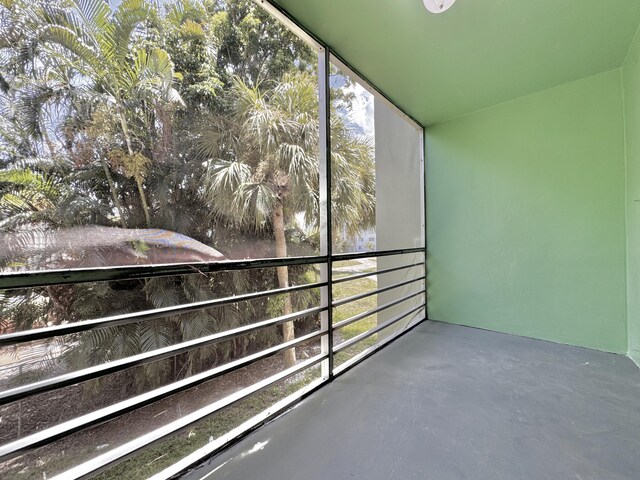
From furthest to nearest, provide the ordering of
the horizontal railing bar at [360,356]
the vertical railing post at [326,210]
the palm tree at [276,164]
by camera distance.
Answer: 1. the palm tree at [276,164]
2. the horizontal railing bar at [360,356]
3. the vertical railing post at [326,210]

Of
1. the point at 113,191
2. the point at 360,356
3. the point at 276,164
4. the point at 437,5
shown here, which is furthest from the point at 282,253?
the point at 437,5

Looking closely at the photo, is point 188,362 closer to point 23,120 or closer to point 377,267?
point 23,120

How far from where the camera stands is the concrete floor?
1.02 meters

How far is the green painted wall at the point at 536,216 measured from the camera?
2.01 metres

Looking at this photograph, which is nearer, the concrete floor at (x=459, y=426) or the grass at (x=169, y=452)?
the concrete floor at (x=459, y=426)

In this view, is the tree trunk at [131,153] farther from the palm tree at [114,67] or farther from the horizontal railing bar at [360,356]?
the horizontal railing bar at [360,356]

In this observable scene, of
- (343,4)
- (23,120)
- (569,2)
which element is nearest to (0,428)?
(23,120)

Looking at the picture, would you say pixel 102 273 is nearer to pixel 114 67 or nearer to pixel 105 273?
pixel 105 273

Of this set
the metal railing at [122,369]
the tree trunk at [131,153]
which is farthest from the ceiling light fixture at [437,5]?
the tree trunk at [131,153]

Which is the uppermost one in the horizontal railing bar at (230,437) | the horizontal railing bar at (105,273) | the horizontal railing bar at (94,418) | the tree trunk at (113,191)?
the tree trunk at (113,191)

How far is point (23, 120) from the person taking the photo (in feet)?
4.39

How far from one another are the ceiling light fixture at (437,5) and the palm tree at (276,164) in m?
1.79

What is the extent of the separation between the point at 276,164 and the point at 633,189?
3099mm

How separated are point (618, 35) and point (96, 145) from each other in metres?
3.48
